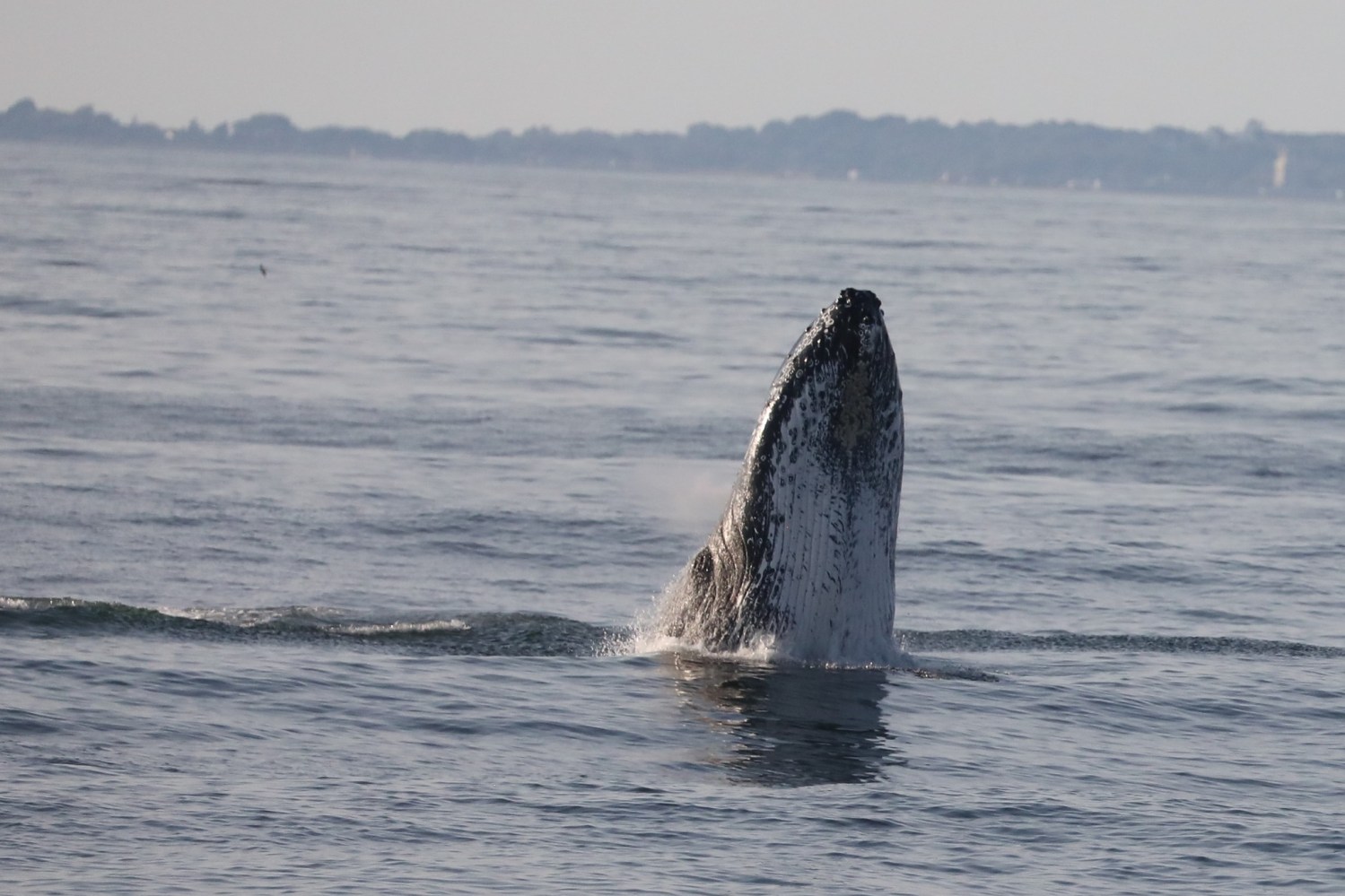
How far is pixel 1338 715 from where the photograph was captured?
1232 cm

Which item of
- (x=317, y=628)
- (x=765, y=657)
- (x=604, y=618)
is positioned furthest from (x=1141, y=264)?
(x=765, y=657)

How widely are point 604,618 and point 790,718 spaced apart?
185 inches

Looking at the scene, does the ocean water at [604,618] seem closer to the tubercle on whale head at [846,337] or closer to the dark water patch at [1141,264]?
the tubercle on whale head at [846,337]

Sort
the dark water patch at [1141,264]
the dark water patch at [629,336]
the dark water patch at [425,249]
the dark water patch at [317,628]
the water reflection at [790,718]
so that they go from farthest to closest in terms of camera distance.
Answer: the dark water patch at [1141,264]
the dark water patch at [425,249]
the dark water patch at [629,336]
the dark water patch at [317,628]
the water reflection at [790,718]

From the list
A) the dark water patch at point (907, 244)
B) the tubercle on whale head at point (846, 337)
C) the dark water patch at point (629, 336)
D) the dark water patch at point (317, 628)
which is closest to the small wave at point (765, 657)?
the dark water patch at point (317, 628)

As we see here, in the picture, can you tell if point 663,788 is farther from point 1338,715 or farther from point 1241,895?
point 1338,715

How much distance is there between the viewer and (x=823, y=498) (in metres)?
11.3

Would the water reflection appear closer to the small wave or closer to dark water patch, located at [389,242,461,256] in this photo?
the small wave

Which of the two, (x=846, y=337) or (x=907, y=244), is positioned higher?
(x=846, y=337)

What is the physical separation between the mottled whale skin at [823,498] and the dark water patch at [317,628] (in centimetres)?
195

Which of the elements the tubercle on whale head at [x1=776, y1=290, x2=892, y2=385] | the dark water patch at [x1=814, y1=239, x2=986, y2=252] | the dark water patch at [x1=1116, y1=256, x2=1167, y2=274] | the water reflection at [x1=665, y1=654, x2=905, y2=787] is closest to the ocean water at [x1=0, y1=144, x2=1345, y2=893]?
the water reflection at [x1=665, y1=654, x2=905, y2=787]

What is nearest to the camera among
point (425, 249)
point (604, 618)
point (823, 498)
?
point (823, 498)

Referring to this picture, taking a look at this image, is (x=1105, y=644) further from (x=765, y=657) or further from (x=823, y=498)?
(x=823, y=498)

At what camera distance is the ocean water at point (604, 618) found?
895 centimetres
